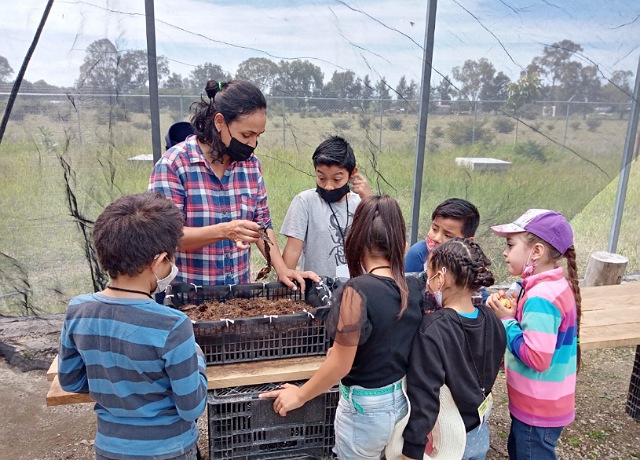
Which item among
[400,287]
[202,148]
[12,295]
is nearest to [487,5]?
[202,148]

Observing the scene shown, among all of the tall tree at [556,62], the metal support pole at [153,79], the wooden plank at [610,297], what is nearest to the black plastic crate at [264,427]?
the wooden plank at [610,297]

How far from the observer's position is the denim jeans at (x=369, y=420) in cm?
181

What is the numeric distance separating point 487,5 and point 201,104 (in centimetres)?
316

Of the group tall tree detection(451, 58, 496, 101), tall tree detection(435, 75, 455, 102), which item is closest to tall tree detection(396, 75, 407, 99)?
tall tree detection(435, 75, 455, 102)

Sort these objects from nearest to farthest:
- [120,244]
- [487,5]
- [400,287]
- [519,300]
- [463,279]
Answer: [120,244] → [400,287] → [463,279] → [519,300] → [487,5]

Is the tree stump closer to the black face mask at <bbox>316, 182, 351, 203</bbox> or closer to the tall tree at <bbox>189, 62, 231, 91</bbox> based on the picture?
the black face mask at <bbox>316, 182, 351, 203</bbox>

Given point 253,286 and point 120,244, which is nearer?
point 120,244

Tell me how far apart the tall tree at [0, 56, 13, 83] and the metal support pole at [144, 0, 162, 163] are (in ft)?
3.21

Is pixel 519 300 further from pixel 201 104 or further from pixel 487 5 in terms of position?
pixel 487 5

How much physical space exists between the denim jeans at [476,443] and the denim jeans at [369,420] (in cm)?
39

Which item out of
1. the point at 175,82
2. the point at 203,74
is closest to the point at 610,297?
the point at 203,74

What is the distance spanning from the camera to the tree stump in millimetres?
4809

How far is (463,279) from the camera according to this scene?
1880 millimetres

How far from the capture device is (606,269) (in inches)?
190
